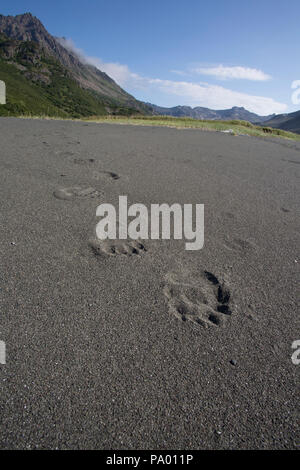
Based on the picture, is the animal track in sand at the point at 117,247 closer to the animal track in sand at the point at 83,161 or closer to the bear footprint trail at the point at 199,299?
the bear footprint trail at the point at 199,299

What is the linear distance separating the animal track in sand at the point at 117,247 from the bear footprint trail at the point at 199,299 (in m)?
0.58

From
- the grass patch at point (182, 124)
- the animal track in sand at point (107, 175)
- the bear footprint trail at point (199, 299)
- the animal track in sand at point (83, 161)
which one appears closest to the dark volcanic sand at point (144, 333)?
the bear footprint trail at point (199, 299)

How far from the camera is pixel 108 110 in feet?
545

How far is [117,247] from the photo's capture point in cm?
317

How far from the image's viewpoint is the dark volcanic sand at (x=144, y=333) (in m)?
1.51

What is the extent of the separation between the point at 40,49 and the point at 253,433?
22030 cm

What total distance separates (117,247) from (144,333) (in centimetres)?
129

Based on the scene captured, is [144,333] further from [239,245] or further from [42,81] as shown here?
[42,81]

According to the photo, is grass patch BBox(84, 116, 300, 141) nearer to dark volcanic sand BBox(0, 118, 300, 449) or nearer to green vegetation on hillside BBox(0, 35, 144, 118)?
dark volcanic sand BBox(0, 118, 300, 449)

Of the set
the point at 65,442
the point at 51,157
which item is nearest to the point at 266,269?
the point at 65,442

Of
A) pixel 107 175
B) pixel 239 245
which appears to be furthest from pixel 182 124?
pixel 239 245

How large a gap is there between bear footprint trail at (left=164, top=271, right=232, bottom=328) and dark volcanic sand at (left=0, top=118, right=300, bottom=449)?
0.04ft

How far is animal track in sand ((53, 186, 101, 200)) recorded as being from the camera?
4.39m

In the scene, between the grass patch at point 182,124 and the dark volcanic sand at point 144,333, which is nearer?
the dark volcanic sand at point 144,333
